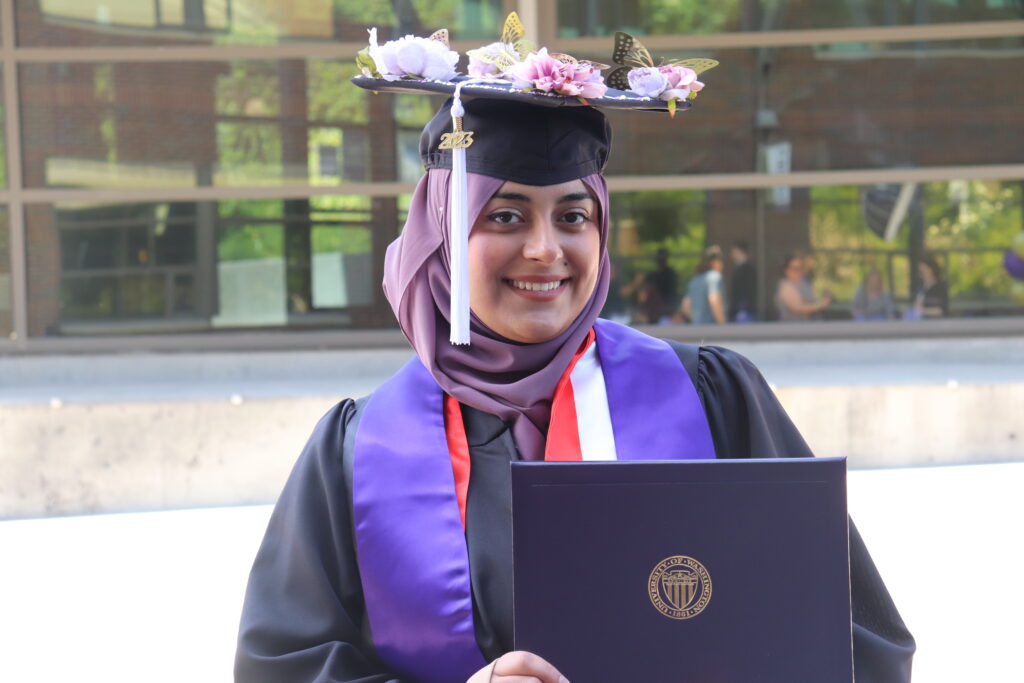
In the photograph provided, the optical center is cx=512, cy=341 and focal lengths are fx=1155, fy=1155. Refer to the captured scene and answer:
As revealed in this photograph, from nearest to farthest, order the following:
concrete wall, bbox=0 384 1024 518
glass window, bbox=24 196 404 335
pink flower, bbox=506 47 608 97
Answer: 1. pink flower, bbox=506 47 608 97
2. concrete wall, bbox=0 384 1024 518
3. glass window, bbox=24 196 404 335

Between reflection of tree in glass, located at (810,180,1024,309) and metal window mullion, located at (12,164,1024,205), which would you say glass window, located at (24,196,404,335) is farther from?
→ reflection of tree in glass, located at (810,180,1024,309)

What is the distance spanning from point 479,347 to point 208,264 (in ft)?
21.4

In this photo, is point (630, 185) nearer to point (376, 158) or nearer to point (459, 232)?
point (376, 158)

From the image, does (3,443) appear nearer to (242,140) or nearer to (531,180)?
(242,140)

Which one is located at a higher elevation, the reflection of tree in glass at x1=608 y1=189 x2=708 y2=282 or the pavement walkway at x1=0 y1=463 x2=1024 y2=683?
the reflection of tree in glass at x1=608 y1=189 x2=708 y2=282

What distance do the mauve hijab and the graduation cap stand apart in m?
0.06

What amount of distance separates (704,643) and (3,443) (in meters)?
5.99

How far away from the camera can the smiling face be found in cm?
184

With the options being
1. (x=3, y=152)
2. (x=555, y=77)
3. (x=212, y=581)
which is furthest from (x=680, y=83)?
(x=3, y=152)

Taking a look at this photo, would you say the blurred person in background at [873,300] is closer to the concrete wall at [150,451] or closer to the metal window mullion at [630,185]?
the metal window mullion at [630,185]

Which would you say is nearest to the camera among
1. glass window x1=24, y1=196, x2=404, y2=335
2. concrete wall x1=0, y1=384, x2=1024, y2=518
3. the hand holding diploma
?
the hand holding diploma

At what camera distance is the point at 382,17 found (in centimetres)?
800

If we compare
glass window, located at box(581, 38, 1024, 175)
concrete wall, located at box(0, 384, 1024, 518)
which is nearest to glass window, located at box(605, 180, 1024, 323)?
glass window, located at box(581, 38, 1024, 175)

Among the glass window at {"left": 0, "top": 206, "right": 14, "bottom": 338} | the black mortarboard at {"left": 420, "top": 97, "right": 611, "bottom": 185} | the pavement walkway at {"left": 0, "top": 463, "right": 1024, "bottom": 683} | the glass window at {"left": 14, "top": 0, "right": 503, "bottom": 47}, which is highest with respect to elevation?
the glass window at {"left": 14, "top": 0, "right": 503, "bottom": 47}
